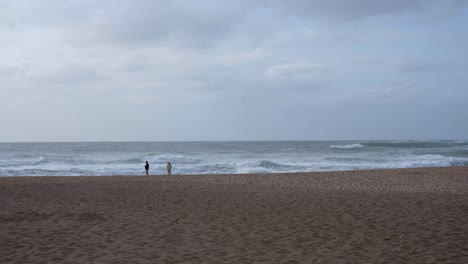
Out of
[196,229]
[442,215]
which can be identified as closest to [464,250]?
[442,215]

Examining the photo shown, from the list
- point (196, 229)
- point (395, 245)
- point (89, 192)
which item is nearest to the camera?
point (395, 245)

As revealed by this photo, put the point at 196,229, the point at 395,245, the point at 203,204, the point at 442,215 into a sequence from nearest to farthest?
the point at 395,245, the point at 196,229, the point at 442,215, the point at 203,204

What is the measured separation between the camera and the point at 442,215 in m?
9.18

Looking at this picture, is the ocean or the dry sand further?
the ocean

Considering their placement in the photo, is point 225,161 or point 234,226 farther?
point 225,161

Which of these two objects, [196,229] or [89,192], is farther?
[89,192]

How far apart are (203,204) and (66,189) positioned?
6248 mm

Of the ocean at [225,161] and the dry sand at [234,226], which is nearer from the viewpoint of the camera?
the dry sand at [234,226]

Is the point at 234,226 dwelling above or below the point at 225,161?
above

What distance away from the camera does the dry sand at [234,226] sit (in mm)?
6289

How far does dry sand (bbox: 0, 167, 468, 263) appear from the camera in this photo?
6289 mm

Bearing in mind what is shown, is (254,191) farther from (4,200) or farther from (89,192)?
(4,200)

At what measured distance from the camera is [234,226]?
27.5ft

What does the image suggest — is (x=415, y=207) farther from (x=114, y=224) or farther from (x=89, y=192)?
(x=89, y=192)
